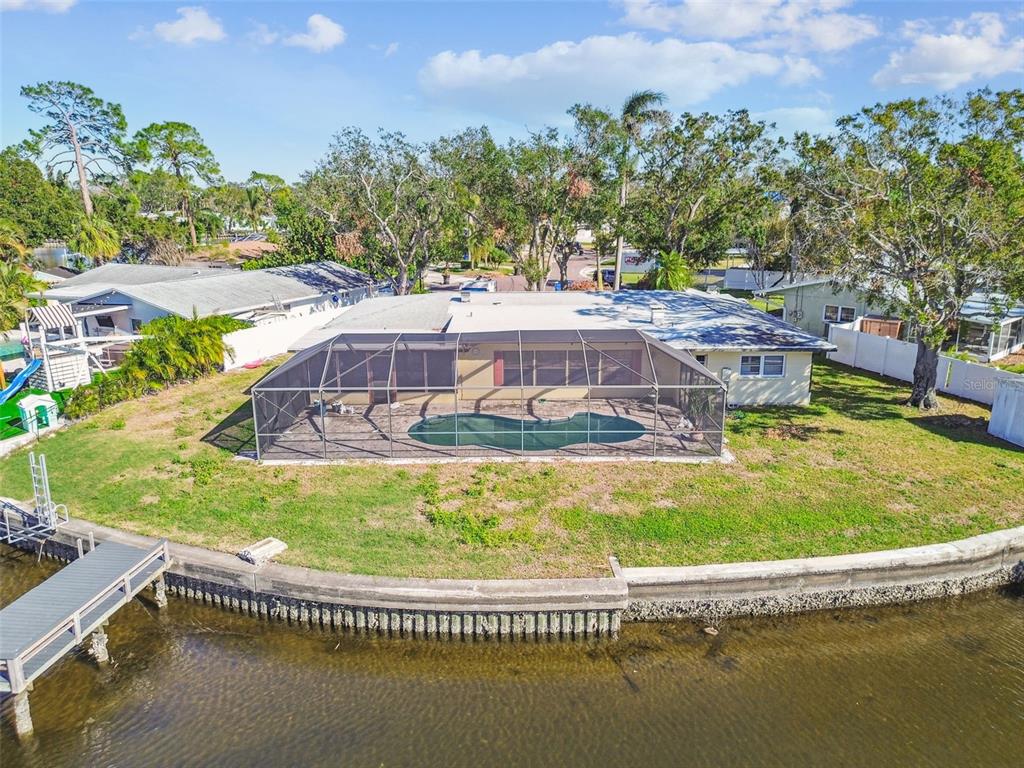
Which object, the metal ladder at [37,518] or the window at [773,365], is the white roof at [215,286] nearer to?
the metal ladder at [37,518]

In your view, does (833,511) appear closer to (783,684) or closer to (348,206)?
(783,684)

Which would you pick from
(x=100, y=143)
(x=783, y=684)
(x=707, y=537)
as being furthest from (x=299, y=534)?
(x=100, y=143)

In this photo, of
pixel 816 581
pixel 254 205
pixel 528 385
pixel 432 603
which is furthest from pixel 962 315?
pixel 254 205

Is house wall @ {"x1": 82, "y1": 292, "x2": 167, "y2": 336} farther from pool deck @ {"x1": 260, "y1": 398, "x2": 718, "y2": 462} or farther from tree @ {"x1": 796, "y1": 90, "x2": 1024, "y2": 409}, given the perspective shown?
tree @ {"x1": 796, "y1": 90, "x2": 1024, "y2": 409}

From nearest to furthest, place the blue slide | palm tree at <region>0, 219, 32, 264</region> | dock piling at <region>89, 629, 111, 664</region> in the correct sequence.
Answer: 1. dock piling at <region>89, 629, 111, 664</region>
2. the blue slide
3. palm tree at <region>0, 219, 32, 264</region>

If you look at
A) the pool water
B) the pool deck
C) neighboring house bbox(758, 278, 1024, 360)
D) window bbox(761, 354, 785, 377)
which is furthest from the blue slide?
neighboring house bbox(758, 278, 1024, 360)
